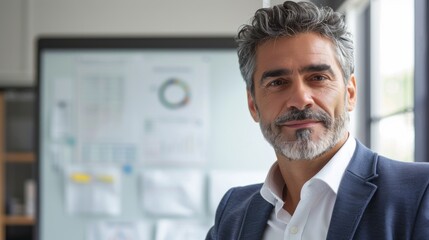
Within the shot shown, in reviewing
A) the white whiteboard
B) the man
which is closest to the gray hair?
the man

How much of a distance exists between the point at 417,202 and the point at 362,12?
37.9 inches

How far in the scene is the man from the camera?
59cm

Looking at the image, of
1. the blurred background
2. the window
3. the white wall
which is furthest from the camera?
the white wall

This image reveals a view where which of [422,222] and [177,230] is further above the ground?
[422,222]

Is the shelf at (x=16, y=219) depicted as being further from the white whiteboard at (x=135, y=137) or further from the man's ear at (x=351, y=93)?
the man's ear at (x=351, y=93)

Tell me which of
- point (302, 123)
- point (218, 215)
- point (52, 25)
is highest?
point (52, 25)

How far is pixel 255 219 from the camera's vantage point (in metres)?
0.69

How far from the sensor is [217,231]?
0.73 meters

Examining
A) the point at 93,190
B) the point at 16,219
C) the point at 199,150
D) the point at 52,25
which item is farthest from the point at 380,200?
the point at 16,219

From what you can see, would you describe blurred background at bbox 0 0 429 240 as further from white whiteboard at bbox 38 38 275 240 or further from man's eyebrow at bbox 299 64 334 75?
man's eyebrow at bbox 299 64 334 75

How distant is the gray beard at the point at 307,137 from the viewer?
24.6 inches

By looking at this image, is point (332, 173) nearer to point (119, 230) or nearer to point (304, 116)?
point (304, 116)

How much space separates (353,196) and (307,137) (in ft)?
0.23

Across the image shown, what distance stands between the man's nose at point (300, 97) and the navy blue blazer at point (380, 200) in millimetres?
73
